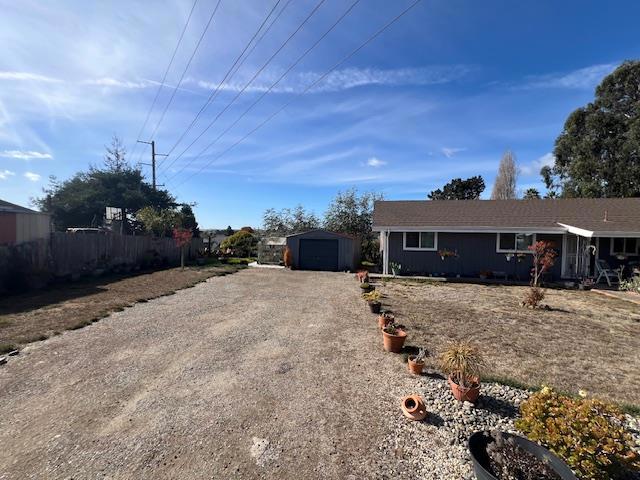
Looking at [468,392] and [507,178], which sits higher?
[507,178]

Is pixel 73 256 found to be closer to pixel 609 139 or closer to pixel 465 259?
pixel 465 259

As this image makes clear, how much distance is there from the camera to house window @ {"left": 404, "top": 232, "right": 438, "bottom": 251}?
15.4 m

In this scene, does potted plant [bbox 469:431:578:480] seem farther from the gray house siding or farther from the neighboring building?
the neighboring building

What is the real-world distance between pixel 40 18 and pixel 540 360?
12.4 metres

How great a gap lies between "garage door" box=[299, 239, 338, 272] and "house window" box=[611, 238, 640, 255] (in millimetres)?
12176

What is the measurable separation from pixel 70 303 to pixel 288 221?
1899cm

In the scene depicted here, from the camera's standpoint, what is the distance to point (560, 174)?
25750 mm

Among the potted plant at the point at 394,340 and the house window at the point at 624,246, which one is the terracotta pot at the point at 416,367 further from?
the house window at the point at 624,246

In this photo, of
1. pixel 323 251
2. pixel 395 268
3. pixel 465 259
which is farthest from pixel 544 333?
pixel 323 251

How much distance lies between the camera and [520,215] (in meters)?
15.3

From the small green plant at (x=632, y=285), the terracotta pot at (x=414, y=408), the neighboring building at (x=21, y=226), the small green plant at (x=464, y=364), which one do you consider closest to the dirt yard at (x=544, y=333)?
the small green plant at (x=632, y=285)

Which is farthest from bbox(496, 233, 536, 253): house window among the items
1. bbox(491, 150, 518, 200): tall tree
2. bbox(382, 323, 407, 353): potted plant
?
bbox(491, 150, 518, 200): tall tree

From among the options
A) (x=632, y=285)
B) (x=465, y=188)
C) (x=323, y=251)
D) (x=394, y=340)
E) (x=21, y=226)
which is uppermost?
(x=465, y=188)

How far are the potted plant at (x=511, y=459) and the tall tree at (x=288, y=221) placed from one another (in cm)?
2383
